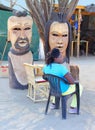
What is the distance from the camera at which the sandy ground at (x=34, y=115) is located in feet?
16.0

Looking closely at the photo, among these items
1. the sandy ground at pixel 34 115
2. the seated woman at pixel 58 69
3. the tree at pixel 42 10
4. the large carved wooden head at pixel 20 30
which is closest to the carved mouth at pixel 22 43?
the large carved wooden head at pixel 20 30

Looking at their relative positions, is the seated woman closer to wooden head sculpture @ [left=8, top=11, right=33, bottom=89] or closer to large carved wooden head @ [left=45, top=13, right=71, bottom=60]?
large carved wooden head @ [left=45, top=13, right=71, bottom=60]

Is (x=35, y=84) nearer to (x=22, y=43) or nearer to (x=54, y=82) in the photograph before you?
(x=54, y=82)

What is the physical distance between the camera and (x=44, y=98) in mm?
6500

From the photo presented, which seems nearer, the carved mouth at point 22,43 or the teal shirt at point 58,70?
the teal shirt at point 58,70

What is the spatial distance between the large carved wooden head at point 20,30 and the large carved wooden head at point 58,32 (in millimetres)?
724

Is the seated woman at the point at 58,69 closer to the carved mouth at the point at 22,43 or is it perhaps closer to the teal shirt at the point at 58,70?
the teal shirt at the point at 58,70

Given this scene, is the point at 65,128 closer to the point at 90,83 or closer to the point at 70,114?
the point at 70,114

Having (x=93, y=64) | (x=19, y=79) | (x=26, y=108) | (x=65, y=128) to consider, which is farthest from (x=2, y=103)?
(x=93, y=64)

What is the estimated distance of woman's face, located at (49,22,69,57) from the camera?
21.9 ft

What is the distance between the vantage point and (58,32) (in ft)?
21.9

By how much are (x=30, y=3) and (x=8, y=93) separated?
2345 mm

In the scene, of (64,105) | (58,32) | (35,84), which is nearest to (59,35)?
(58,32)

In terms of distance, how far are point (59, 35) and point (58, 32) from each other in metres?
0.08
